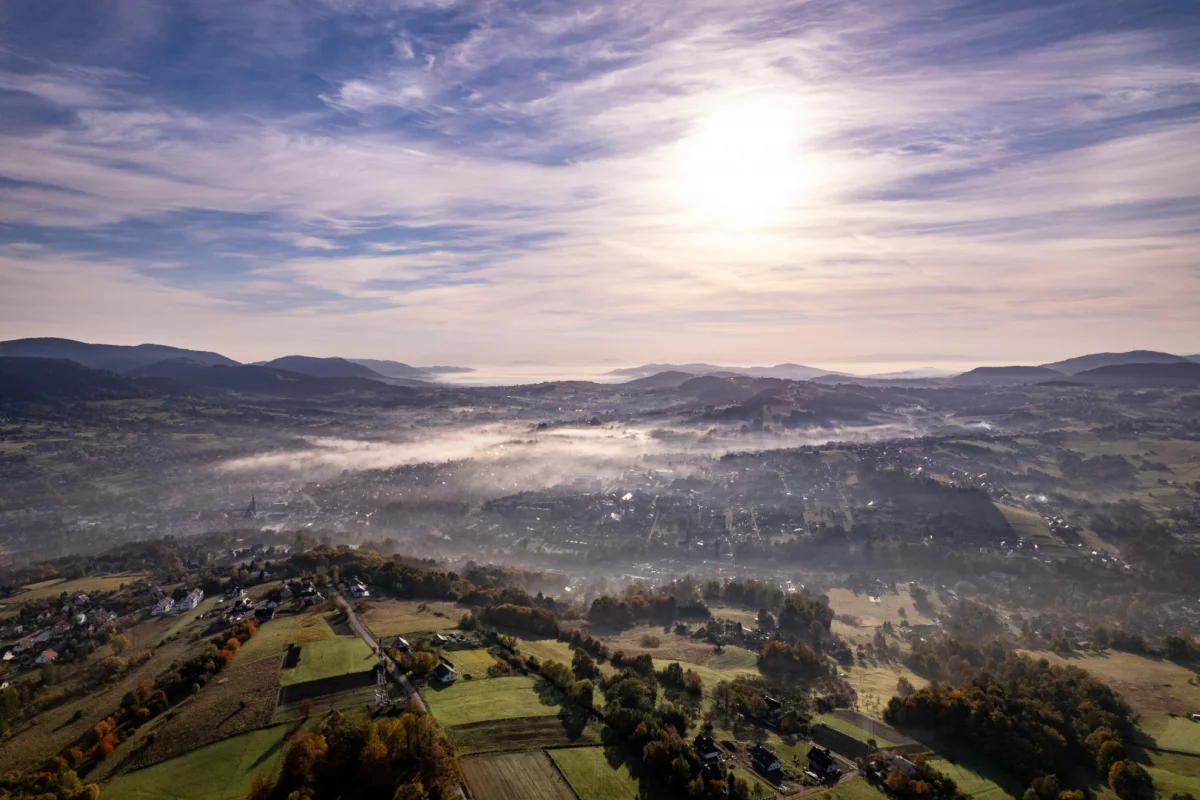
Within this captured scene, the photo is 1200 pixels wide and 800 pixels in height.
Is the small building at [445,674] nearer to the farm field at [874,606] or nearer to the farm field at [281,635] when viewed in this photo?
the farm field at [281,635]

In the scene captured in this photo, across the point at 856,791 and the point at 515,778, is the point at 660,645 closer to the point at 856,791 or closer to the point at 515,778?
the point at 856,791

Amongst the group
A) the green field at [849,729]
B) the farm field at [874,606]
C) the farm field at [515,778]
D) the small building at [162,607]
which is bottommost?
the farm field at [874,606]

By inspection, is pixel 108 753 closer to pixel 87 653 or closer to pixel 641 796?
pixel 87 653

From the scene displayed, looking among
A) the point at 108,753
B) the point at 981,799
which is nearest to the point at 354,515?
the point at 108,753

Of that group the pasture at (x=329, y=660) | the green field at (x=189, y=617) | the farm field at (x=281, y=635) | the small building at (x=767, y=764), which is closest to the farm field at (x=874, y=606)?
the small building at (x=767, y=764)

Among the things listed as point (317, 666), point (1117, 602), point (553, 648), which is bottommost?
point (1117, 602)

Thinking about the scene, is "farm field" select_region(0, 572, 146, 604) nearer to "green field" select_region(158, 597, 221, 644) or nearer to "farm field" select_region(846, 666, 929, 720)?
"green field" select_region(158, 597, 221, 644)

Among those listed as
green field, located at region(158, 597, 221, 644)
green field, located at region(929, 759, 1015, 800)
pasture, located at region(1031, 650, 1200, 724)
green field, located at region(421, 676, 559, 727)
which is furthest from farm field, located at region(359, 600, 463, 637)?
pasture, located at region(1031, 650, 1200, 724)
